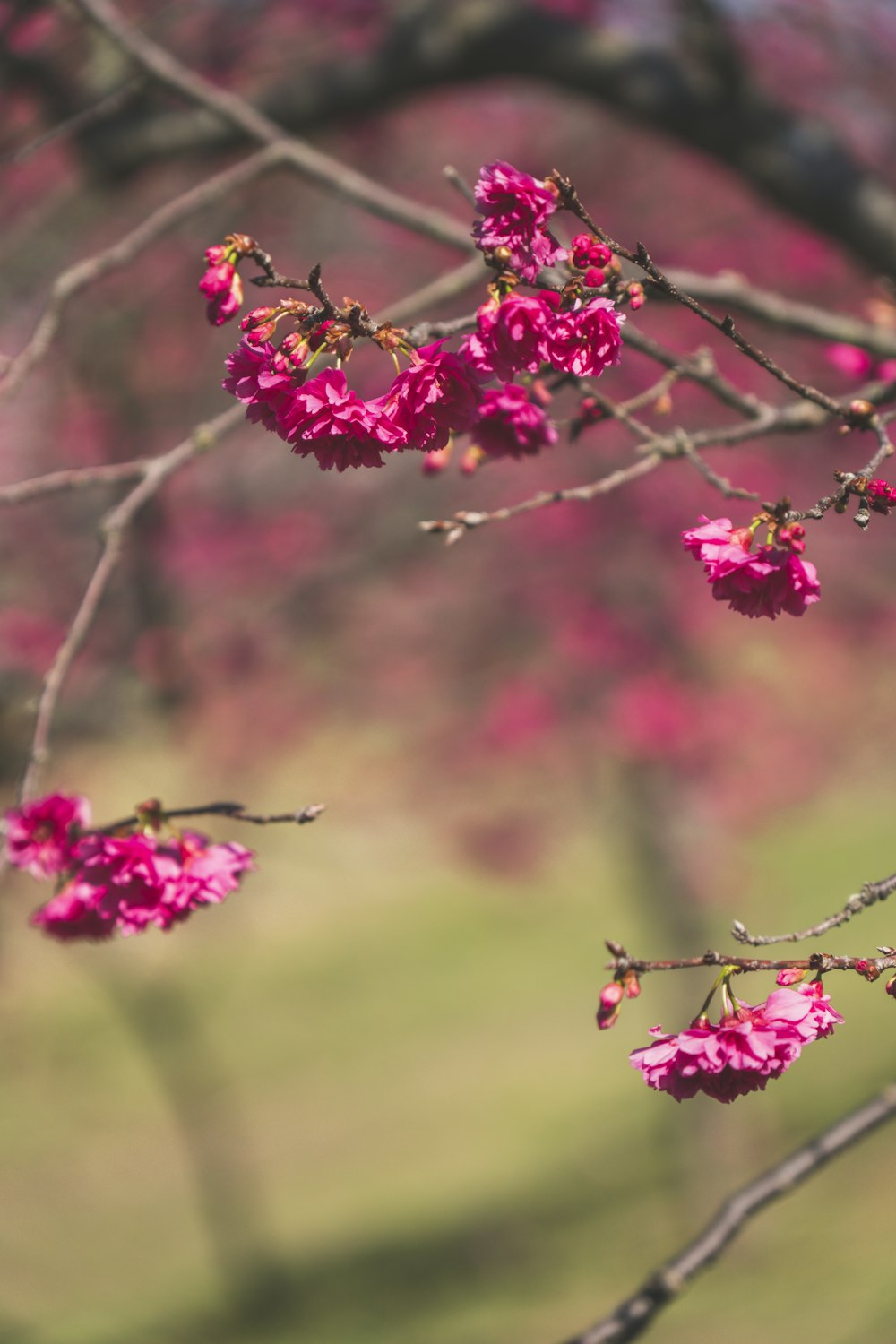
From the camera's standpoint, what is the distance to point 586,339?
139 centimetres

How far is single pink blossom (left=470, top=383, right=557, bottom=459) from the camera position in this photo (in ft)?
→ 6.40

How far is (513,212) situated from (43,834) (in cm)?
105

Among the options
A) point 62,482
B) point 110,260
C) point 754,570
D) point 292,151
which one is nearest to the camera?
point 754,570

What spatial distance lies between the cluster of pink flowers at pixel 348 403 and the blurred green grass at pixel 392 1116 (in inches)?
211

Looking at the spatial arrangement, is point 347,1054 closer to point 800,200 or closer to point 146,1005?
point 146,1005

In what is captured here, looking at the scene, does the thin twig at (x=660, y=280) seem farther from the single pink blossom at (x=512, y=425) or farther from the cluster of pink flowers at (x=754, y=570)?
the single pink blossom at (x=512, y=425)

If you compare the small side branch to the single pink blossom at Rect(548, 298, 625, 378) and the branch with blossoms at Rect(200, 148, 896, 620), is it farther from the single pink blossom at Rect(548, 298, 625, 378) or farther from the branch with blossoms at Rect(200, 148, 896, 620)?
the single pink blossom at Rect(548, 298, 625, 378)

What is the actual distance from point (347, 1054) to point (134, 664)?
7415 millimetres

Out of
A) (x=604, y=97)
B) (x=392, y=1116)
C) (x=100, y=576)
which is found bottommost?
(x=100, y=576)

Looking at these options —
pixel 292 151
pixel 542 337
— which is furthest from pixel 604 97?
pixel 542 337

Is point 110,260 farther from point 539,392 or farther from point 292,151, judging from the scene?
point 539,392

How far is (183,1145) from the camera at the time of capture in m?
10.3

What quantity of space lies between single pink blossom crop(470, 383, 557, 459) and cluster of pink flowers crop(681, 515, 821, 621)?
0.54 metres

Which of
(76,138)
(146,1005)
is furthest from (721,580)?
(146,1005)
